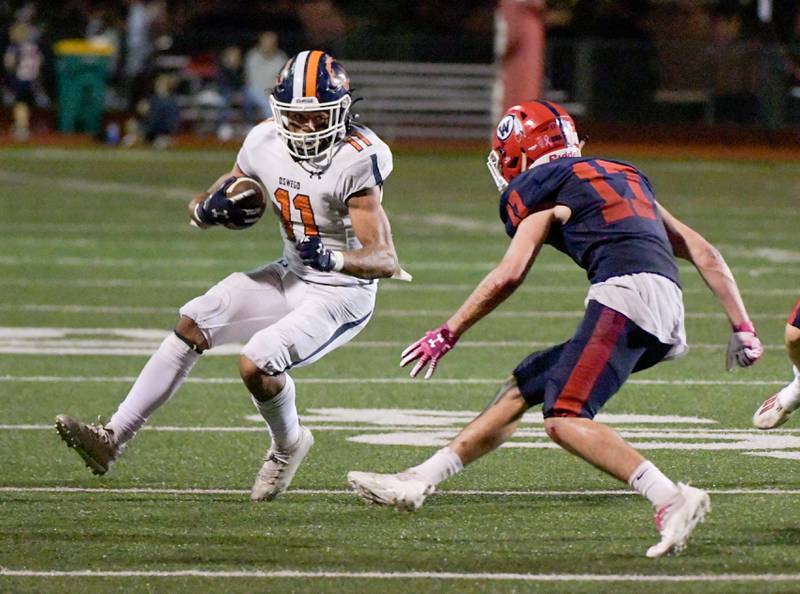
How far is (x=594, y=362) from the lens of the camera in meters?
5.52

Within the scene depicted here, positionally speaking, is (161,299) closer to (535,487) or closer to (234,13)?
(535,487)

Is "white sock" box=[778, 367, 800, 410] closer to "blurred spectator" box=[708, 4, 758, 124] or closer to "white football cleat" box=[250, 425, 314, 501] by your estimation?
"white football cleat" box=[250, 425, 314, 501]

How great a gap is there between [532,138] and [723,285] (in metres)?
0.75

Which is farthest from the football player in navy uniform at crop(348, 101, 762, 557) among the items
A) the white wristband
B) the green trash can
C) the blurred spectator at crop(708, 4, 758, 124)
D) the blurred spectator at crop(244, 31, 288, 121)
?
the blurred spectator at crop(708, 4, 758, 124)

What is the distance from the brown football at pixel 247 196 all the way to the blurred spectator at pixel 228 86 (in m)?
22.5

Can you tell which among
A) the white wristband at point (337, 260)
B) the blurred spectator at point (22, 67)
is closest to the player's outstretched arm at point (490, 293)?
the white wristband at point (337, 260)

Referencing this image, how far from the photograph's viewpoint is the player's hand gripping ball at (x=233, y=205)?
6.42m

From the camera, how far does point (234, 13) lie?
1359 inches

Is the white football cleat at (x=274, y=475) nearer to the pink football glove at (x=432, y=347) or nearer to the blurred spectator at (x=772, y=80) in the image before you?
the pink football glove at (x=432, y=347)

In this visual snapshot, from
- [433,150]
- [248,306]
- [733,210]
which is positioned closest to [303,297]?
[248,306]

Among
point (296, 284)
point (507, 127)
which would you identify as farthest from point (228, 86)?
point (507, 127)

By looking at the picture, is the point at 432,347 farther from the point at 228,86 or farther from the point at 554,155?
the point at 228,86

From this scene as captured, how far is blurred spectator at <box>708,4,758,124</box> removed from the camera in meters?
30.7

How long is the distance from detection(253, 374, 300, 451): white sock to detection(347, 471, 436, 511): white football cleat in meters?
0.70
